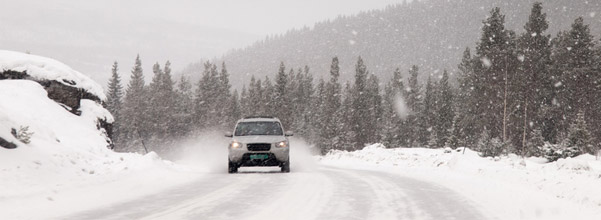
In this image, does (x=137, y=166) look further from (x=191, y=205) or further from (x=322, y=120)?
(x=322, y=120)

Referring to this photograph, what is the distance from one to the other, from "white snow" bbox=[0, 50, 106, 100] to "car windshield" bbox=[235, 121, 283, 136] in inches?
282

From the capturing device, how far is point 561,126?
52438 millimetres

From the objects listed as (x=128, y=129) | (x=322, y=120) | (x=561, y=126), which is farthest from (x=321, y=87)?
(x=561, y=126)

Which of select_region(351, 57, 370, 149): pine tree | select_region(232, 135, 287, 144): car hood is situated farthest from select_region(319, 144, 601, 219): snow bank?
select_region(351, 57, 370, 149): pine tree

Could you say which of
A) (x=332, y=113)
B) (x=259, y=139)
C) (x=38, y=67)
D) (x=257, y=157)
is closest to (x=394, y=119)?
(x=332, y=113)

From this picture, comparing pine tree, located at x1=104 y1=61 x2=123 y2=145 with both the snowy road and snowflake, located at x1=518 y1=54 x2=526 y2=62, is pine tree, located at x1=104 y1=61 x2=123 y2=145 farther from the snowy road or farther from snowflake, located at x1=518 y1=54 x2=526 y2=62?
the snowy road

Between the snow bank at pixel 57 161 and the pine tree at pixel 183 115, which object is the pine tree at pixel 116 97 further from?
the snow bank at pixel 57 161

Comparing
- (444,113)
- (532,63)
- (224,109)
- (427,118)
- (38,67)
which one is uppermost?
(532,63)

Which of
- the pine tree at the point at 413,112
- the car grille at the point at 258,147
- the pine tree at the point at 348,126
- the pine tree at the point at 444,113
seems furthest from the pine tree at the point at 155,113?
the car grille at the point at 258,147

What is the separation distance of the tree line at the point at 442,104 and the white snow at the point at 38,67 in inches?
393

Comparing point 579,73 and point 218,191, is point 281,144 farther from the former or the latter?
point 579,73

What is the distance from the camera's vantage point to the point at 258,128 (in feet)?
55.1

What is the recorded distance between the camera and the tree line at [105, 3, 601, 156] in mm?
49562

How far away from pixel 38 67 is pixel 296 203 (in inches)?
586
